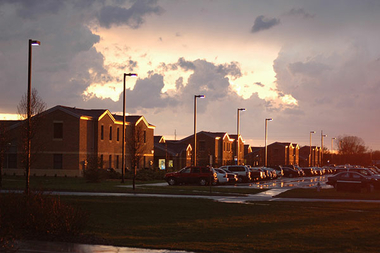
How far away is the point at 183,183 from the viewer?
44.5 meters

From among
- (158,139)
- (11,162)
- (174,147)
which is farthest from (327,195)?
(158,139)

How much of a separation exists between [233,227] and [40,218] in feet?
19.1

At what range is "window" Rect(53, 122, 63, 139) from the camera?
197 ft

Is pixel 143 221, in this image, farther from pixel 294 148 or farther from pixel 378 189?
pixel 294 148

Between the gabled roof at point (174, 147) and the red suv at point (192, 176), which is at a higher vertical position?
the gabled roof at point (174, 147)

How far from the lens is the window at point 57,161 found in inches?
2339

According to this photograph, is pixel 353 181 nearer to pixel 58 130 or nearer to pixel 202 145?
pixel 58 130

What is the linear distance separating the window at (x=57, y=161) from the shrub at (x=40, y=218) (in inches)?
1839

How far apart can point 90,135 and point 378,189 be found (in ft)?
110

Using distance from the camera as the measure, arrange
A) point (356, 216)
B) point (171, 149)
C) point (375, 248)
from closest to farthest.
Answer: point (375, 248), point (356, 216), point (171, 149)

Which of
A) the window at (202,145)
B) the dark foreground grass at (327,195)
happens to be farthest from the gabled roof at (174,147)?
the dark foreground grass at (327,195)

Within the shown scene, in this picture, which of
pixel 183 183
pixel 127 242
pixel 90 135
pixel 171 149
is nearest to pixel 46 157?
pixel 90 135

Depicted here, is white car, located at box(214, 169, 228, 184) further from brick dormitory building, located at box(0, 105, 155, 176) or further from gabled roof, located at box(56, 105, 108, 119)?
gabled roof, located at box(56, 105, 108, 119)

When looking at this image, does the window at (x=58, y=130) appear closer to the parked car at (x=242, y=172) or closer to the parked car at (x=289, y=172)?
the parked car at (x=242, y=172)
